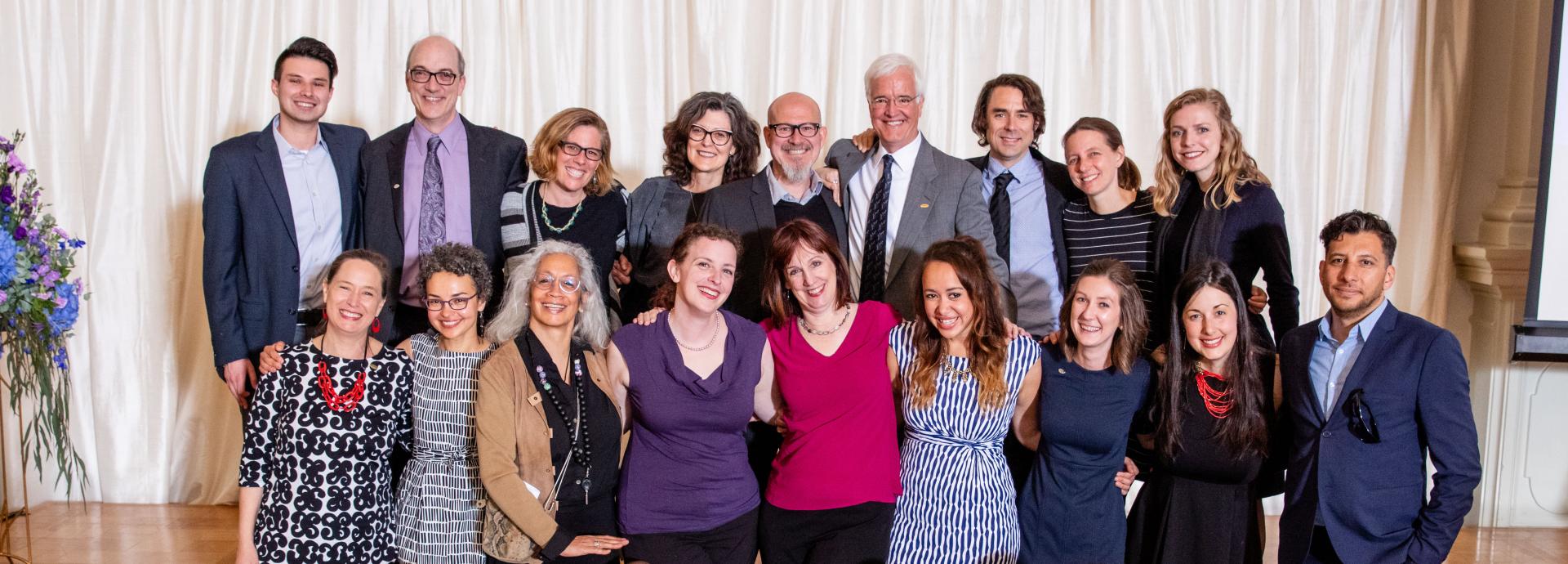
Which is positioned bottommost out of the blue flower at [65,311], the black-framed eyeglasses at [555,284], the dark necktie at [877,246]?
the blue flower at [65,311]

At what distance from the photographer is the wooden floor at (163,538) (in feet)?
12.8

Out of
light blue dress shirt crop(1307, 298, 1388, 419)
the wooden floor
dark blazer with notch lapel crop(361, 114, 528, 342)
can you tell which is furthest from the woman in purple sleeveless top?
the wooden floor

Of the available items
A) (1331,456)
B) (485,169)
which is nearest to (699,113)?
(485,169)

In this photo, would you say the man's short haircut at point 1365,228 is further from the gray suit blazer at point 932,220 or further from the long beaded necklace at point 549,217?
the long beaded necklace at point 549,217

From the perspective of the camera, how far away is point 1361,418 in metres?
2.54

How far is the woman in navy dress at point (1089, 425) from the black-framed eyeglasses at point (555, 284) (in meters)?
1.23

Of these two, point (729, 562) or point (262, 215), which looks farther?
point (262, 215)

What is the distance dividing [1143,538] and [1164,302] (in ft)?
2.36

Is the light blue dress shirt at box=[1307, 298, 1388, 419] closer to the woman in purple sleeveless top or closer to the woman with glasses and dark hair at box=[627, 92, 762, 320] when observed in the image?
the woman in purple sleeveless top

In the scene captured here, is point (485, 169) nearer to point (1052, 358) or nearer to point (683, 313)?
point (683, 313)

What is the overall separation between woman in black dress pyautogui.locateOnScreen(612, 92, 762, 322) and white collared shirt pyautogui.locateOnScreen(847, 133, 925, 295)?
38 centimetres

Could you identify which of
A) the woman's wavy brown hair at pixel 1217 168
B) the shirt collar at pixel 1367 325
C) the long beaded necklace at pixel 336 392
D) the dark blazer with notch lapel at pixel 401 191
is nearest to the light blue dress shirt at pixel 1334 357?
the shirt collar at pixel 1367 325

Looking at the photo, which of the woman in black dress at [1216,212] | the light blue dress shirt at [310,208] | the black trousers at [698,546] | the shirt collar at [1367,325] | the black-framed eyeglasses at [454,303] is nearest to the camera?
the shirt collar at [1367,325]

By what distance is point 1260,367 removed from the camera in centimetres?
280
